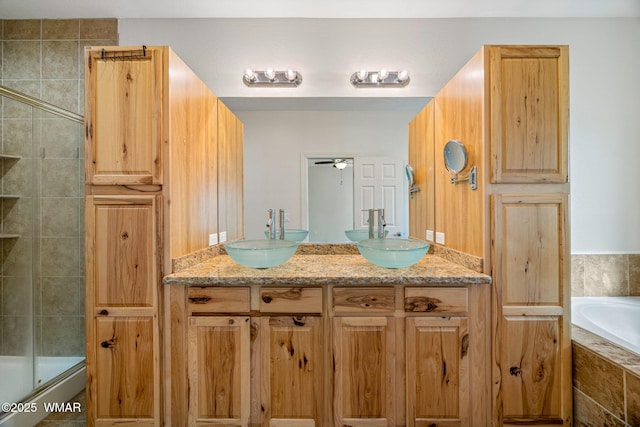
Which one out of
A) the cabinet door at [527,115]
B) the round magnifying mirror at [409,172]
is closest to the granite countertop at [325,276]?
the cabinet door at [527,115]

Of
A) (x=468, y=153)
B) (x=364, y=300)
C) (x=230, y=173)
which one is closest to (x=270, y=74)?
(x=230, y=173)

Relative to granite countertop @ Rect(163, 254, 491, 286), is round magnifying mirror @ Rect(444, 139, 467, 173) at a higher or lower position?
higher

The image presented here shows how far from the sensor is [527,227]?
145 cm

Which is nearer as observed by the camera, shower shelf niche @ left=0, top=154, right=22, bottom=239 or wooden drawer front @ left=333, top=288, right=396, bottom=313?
wooden drawer front @ left=333, top=288, right=396, bottom=313

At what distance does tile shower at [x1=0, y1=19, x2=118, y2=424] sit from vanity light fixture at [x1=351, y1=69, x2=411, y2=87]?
6.19ft

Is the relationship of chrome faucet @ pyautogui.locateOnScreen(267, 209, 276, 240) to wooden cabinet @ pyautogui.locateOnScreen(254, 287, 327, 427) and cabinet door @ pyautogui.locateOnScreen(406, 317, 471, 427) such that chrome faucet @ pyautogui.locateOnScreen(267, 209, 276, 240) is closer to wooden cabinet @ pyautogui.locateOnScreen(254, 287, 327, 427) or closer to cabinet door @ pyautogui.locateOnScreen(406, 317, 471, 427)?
wooden cabinet @ pyautogui.locateOnScreen(254, 287, 327, 427)

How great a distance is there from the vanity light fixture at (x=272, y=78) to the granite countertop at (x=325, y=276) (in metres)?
1.38

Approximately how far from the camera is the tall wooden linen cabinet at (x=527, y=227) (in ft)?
4.70

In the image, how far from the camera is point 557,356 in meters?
1.44

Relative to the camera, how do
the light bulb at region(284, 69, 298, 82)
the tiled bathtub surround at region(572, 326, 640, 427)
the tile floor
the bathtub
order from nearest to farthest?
the tiled bathtub surround at region(572, 326, 640, 427) < the tile floor < the bathtub < the light bulb at region(284, 69, 298, 82)

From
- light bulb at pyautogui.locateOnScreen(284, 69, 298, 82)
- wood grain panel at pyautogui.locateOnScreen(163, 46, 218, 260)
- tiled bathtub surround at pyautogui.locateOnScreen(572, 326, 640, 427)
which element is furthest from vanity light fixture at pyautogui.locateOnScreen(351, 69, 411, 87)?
tiled bathtub surround at pyautogui.locateOnScreen(572, 326, 640, 427)

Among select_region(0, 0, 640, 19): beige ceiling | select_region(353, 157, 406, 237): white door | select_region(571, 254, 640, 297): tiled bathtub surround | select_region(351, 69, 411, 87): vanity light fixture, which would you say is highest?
select_region(0, 0, 640, 19): beige ceiling

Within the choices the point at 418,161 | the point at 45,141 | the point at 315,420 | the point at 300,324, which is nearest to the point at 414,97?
the point at 418,161

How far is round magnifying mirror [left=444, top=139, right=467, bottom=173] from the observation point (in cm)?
162
